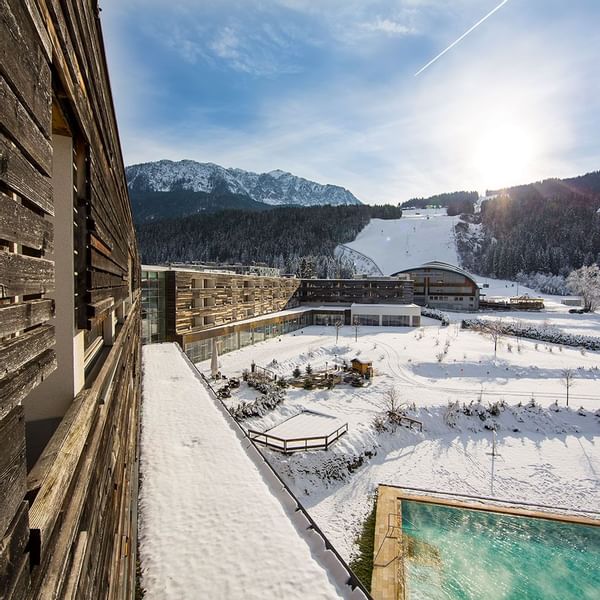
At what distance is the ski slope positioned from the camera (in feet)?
308

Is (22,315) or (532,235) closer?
(22,315)

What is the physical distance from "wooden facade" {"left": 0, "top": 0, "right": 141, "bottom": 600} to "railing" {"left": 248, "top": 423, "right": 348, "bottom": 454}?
10.4m

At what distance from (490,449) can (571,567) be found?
538 centimetres

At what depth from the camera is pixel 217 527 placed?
18.6 ft

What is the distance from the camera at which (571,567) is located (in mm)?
9641

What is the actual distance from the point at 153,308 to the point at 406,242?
303 feet

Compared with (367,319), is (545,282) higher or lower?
higher

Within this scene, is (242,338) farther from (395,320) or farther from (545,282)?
(545,282)

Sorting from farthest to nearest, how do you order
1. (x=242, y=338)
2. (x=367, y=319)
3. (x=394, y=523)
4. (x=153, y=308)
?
(x=367, y=319) → (x=242, y=338) → (x=153, y=308) → (x=394, y=523)

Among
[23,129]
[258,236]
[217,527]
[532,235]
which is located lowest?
[217,527]

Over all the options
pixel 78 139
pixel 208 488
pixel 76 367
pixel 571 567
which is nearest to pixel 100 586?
pixel 76 367

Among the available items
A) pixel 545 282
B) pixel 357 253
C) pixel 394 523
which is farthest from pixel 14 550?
pixel 357 253

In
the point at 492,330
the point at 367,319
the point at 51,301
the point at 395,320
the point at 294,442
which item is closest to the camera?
the point at 51,301

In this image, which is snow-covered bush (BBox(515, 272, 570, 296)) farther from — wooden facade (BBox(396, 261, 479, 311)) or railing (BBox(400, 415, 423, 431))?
railing (BBox(400, 415, 423, 431))
